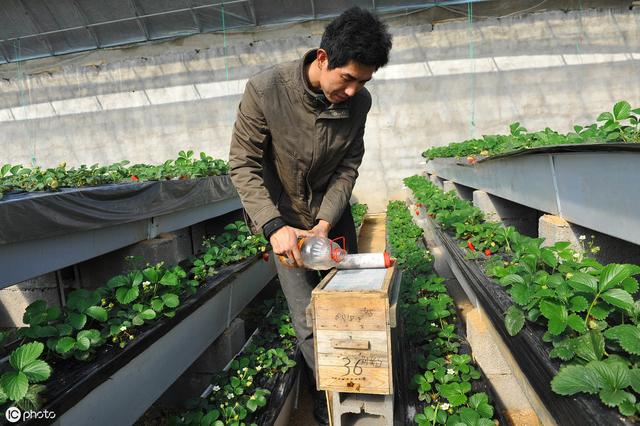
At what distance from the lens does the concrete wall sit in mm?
8773

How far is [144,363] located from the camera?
6.21 feet

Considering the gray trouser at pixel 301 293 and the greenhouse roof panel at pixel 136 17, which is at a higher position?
the greenhouse roof panel at pixel 136 17

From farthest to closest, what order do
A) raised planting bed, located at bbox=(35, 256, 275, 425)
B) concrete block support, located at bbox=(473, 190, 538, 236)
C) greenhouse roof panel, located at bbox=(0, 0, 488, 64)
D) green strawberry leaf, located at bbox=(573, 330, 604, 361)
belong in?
1. greenhouse roof panel, located at bbox=(0, 0, 488, 64)
2. concrete block support, located at bbox=(473, 190, 538, 236)
3. raised planting bed, located at bbox=(35, 256, 275, 425)
4. green strawberry leaf, located at bbox=(573, 330, 604, 361)

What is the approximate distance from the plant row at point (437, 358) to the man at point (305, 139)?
28.4 inches

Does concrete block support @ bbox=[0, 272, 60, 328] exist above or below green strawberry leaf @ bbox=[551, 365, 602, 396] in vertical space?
below

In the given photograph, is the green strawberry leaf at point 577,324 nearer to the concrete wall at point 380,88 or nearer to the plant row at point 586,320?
the plant row at point 586,320

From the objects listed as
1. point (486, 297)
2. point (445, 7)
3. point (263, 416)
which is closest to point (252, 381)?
point (263, 416)

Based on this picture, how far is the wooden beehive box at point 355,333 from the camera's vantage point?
1653 millimetres

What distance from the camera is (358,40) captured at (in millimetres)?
1582

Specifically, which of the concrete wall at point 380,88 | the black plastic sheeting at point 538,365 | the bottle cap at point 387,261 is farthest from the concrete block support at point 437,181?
the bottle cap at point 387,261

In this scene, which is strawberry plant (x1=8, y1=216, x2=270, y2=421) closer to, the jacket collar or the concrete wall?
the jacket collar

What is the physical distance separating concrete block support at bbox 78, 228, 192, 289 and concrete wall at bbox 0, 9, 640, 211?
21.4 feet

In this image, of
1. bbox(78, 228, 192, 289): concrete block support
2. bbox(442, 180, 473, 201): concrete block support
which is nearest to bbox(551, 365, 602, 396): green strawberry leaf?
bbox(78, 228, 192, 289): concrete block support

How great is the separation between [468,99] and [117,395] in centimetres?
935
